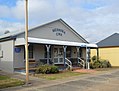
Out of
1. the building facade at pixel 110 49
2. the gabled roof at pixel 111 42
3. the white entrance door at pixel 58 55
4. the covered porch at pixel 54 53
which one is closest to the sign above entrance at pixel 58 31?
the covered porch at pixel 54 53

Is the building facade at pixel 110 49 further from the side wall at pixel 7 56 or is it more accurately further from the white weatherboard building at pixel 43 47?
the side wall at pixel 7 56

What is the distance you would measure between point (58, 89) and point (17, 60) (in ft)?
33.0

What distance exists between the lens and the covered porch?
21359 millimetres

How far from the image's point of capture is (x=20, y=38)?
21.0 metres

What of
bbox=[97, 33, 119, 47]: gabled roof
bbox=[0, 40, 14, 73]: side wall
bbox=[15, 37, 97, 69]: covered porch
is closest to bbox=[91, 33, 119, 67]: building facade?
bbox=[97, 33, 119, 47]: gabled roof

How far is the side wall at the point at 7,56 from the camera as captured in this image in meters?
21.1

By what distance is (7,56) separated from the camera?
21.8 metres

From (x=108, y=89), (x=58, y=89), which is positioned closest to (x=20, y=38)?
(x=58, y=89)

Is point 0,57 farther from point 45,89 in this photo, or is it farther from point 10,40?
point 45,89

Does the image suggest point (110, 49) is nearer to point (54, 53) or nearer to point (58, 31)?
point (58, 31)

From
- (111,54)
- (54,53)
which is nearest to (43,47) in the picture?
(54,53)

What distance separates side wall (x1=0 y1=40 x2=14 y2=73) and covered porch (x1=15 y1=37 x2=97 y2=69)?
2.29 feet

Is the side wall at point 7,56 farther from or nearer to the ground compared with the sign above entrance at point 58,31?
nearer to the ground

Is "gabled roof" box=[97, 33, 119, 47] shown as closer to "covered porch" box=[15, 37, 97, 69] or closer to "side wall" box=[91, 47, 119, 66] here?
"side wall" box=[91, 47, 119, 66]
